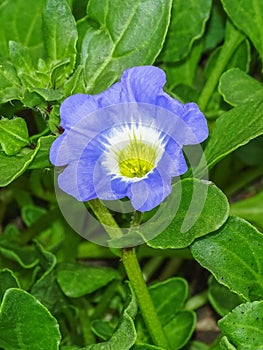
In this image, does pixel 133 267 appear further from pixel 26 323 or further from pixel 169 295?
pixel 169 295

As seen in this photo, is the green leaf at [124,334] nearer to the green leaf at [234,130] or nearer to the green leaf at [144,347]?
the green leaf at [144,347]

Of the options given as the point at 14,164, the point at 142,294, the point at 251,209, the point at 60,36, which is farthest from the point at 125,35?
the point at 251,209

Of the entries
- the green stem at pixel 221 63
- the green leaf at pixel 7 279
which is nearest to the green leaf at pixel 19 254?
the green leaf at pixel 7 279

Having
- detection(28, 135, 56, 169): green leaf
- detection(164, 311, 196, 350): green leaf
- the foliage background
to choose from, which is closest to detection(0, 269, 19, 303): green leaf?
the foliage background

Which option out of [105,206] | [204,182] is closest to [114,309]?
[105,206]

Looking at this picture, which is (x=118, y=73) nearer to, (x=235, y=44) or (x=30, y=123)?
(x=235, y=44)

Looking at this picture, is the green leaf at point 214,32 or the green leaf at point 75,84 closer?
the green leaf at point 75,84
